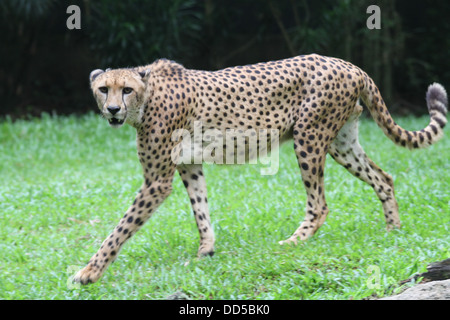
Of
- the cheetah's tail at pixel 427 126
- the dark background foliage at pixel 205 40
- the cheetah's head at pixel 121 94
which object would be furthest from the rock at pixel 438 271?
the dark background foliage at pixel 205 40

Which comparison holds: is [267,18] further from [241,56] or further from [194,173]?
[194,173]

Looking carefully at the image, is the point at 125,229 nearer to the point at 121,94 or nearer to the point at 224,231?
the point at 121,94

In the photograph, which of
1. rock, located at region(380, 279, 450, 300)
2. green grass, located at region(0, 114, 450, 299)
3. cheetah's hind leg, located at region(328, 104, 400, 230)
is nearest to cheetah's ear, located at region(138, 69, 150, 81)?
green grass, located at region(0, 114, 450, 299)

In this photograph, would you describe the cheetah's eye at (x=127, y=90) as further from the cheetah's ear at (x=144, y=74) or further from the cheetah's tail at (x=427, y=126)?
the cheetah's tail at (x=427, y=126)

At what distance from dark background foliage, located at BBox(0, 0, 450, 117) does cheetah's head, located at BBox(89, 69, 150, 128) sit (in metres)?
6.63

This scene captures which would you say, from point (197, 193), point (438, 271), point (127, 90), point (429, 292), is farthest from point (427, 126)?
point (127, 90)

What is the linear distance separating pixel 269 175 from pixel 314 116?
8.09 ft

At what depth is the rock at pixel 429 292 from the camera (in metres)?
3.49

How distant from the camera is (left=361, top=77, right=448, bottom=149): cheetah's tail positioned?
4.85 metres

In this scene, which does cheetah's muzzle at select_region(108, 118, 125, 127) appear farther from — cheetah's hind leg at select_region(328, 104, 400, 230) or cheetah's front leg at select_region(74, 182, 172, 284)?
cheetah's hind leg at select_region(328, 104, 400, 230)

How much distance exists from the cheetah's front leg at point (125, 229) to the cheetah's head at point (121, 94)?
0.49 meters

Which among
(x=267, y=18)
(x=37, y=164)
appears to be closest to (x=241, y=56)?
(x=267, y=18)

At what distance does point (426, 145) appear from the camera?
16.0 ft

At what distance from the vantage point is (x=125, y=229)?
4215 mm
